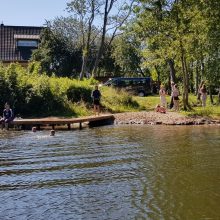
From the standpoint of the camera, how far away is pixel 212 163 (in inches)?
553

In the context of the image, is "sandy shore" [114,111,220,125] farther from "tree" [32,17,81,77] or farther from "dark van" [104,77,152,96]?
"tree" [32,17,81,77]

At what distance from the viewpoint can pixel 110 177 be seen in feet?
40.5

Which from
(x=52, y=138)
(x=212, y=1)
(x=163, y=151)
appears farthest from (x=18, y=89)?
(x=163, y=151)

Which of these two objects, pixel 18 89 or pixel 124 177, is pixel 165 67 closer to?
pixel 18 89

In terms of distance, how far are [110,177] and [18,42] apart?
53780mm

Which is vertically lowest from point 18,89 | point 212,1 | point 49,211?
point 49,211

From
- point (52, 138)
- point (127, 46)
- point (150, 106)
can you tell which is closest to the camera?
point (52, 138)

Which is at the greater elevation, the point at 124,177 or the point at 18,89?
the point at 18,89

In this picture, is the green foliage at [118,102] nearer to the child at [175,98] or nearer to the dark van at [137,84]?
the child at [175,98]

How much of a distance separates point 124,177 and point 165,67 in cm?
4986

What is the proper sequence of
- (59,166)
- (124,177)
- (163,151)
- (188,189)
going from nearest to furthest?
(188,189), (124,177), (59,166), (163,151)

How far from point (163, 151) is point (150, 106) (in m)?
18.5

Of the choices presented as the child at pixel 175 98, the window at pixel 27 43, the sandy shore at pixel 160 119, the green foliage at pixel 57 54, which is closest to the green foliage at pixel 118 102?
the child at pixel 175 98

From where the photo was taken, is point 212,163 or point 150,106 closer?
point 212,163
